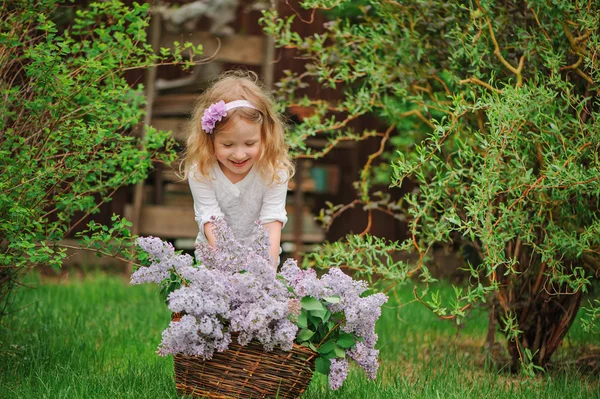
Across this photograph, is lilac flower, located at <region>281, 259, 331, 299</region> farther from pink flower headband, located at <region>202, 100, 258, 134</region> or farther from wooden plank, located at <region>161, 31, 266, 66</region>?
wooden plank, located at <region>161, 31, 266, 66</region>

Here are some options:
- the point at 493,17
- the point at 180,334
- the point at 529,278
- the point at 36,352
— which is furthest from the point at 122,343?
the point at 493,17

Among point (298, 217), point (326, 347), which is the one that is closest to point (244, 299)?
point (326, 347)

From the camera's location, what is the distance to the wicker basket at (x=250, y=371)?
8.49ft

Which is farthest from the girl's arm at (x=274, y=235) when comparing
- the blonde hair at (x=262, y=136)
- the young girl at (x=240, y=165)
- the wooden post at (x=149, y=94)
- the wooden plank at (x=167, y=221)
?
the wooden plank at (x=167, y=221)

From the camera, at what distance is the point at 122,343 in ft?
13.1

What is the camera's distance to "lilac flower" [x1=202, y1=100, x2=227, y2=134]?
122 inches

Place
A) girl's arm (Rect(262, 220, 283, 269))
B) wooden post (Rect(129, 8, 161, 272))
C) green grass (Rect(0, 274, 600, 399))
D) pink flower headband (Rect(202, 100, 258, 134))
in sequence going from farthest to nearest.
A: wooden post (Rect(129, 8, 161, 272)), girl's arm (Rect(262, 220, 283, 269)), pink flower headband (Rect(202, 100, 258, 134)), green grass (Rect(0, 274, 600, 399))

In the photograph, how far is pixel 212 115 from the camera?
10.2ft

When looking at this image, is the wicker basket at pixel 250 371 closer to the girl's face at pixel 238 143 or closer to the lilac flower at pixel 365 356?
the lilac flower at pixel 365 356

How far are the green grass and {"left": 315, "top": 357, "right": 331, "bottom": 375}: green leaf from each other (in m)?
0.32

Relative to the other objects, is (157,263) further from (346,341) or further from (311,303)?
(346,341)

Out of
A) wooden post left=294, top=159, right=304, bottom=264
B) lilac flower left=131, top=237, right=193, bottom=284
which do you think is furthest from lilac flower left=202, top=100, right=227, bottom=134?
wooden post left=294, top=159, right=304, bottom=264

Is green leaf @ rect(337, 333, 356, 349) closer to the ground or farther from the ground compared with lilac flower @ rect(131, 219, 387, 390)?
A: closer to the ground

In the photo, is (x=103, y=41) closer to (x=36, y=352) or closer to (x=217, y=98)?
(x=217, y=98)
